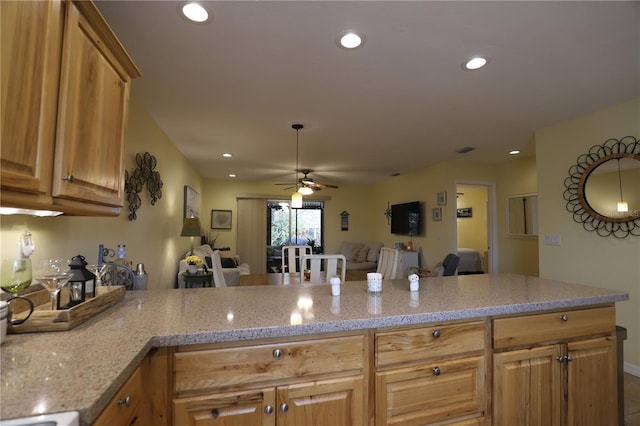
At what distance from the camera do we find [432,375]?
1338 millimetres

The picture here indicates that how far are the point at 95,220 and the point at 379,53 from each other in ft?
7.54

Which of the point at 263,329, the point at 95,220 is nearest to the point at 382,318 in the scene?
the point at 263,329

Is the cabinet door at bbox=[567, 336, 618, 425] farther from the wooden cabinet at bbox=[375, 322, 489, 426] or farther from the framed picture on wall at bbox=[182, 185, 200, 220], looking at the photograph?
the framed picture on wall at bbox=[182, 185, 200, 220]

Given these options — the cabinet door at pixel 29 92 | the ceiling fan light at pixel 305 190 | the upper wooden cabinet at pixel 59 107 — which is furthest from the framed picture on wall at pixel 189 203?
the cabinet door at pixel 29 92

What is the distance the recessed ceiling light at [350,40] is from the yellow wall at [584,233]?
2760 mm

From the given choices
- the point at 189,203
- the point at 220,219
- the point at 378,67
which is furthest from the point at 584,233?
the point at 220,219

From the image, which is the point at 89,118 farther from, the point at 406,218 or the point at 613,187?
the point at 406,218

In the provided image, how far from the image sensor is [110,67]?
130 centimetres

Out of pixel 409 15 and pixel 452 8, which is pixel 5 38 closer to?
pixel 409 15

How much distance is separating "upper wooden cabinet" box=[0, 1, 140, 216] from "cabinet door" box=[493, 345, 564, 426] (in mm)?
1958

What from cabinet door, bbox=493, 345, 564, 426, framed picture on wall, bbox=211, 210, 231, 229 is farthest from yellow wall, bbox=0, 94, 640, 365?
cabinet door, bbox=493, 345, 564, 426

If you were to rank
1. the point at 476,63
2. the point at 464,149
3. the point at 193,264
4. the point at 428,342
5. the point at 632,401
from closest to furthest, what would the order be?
1. the point at 428,342
2. the point at 476,63
3. the point at 632,401
4. the point at 193,264
5. the point at 464,149

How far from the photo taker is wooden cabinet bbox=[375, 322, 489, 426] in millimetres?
1275

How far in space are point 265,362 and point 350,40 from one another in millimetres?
1827
